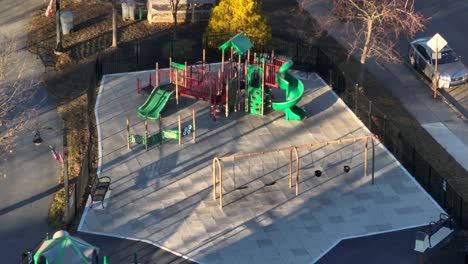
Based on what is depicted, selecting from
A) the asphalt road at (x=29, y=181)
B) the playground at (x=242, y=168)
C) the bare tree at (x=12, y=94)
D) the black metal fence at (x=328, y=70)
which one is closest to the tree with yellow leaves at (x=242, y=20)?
the black metal fence at (x=328, y=70)

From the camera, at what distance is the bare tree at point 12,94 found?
43.0 m

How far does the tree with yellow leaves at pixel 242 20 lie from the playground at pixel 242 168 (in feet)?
7.47

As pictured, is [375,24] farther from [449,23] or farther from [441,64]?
[441,64]

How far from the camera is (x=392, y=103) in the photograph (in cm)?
4803

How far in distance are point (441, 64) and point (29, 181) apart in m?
20.5

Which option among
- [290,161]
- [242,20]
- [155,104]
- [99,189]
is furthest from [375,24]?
[99,189]

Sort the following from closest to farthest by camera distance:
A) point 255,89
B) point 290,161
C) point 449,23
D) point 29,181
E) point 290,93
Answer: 1. point 290,161
2. point 29,181
3. point 290,93
4. point 255,89
5. point 449,23

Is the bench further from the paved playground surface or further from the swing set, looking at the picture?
the swing set

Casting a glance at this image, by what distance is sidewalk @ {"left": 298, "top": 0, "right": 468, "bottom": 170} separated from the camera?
44.5 m

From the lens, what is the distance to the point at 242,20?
5069 centimetres

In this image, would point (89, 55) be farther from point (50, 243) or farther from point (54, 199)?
point (50, 243)

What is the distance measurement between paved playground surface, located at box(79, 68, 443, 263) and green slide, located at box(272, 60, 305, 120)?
18.4 inches

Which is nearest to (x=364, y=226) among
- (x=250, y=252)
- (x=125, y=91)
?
(x=250, y=252)

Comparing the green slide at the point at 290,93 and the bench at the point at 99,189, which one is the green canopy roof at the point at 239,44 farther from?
the bench at the point at 99,189
